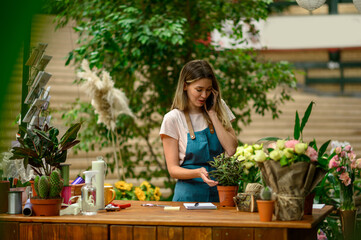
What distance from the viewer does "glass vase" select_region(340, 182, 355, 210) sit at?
120 inches

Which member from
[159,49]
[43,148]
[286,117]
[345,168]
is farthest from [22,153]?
[286,117]

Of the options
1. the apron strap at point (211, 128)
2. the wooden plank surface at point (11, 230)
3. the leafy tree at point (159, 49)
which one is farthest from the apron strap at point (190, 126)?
the leafy tree at point (159, 49)

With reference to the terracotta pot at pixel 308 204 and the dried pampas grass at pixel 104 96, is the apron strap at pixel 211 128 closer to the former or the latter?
the terracotta pot at pixel 308 204

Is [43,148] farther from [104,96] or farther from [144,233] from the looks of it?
[104,96]

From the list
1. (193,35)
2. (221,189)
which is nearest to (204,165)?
(221,189)

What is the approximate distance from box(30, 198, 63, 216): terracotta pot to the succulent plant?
2 centimetres

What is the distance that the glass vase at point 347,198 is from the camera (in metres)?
3.06

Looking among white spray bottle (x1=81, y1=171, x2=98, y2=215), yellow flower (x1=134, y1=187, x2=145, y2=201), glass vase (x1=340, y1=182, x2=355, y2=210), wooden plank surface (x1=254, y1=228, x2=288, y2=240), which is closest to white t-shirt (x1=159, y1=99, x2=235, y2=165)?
white spray bottle (x1=81, y1=171, x2=98, y2=215)

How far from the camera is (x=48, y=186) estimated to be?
6.57ft

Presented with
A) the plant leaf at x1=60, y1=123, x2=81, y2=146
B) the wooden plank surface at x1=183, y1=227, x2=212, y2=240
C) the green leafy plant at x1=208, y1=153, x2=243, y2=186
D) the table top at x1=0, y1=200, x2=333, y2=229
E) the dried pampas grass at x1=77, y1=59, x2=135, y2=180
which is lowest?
the wooden plank surface at x1=183, y1=227, x2=212, y2=240

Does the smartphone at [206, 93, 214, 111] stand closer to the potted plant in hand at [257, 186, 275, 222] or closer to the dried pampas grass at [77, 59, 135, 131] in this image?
the potted plant in hand at [257, 186, 275, 222]

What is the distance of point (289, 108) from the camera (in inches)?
427

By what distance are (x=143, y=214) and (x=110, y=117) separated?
279 centimetres

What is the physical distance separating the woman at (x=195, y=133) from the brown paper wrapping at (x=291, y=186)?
77 cm
